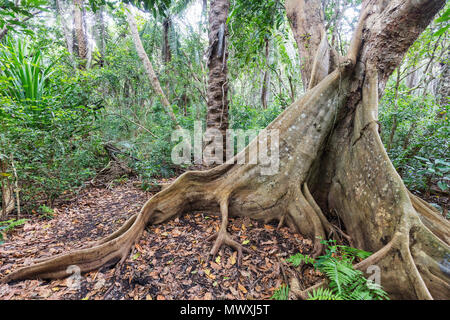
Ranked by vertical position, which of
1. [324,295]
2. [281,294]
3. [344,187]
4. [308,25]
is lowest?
[281,294]

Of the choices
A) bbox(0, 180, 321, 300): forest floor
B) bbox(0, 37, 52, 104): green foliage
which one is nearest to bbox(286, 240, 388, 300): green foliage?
bbox(0, 180, 321, 300): forest floor

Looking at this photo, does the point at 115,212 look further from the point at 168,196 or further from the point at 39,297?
the point at 39,297

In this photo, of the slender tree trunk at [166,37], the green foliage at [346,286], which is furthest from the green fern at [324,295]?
the slender tree trunk at [166,37]

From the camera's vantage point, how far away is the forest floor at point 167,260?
1885 mm

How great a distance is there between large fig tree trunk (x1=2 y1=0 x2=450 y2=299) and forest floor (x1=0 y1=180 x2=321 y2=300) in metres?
0.15

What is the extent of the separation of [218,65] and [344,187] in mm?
3033

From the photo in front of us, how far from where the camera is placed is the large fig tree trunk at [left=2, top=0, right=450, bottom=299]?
1808 millimetres

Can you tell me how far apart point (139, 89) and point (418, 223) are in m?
9.90

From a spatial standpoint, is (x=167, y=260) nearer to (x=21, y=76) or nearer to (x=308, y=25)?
(x=308, y=25)

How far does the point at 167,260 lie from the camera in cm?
227

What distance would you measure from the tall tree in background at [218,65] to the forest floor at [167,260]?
1.90 meters

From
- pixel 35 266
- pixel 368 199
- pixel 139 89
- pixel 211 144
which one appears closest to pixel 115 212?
pixel 35 266

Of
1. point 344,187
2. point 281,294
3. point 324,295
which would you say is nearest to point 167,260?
point 281,294
